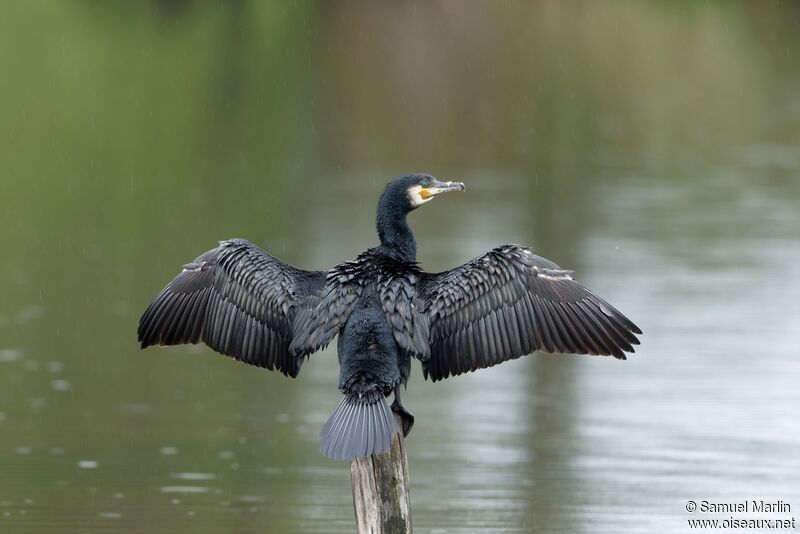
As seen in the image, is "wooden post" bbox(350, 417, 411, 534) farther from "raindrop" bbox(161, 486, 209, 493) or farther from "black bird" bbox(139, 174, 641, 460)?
"raindrop" bbox(161, 486, 209, 493)

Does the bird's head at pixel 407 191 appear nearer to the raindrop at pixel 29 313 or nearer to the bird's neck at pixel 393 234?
the bird's neck at pixel 393 234

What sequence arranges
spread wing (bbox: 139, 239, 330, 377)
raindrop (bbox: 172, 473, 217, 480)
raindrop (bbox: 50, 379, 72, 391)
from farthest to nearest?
raindrop (bbox: 50, 379, 72, 391)
raindrop (bbox: 172, 473, 217, 480)
spread wing (bbox: 139, 239, 330, 377)

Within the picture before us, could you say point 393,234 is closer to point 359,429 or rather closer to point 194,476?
point 359,429

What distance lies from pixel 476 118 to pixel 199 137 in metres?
5.56

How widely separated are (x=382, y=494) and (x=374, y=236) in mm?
9565

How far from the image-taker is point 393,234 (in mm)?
7395

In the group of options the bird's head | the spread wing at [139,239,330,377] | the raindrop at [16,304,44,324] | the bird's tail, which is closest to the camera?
the bird's tail

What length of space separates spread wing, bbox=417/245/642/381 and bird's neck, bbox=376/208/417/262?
244mm

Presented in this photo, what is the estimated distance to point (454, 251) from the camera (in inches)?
617

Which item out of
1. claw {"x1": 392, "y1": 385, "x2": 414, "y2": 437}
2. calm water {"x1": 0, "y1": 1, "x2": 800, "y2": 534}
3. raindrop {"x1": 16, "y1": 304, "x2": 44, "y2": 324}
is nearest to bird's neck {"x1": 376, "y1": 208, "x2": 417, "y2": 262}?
claw {"x1": 392, "y1": 385, "x2": 414, "y2": 437}

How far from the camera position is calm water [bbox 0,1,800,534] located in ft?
30.3

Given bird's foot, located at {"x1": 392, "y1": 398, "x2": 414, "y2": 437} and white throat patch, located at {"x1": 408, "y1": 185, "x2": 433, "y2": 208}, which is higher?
white throat patch, located at {"x1": 408, "y1": 185, "x2": 433, "y2": 208}

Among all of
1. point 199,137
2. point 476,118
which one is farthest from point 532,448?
point 476,118

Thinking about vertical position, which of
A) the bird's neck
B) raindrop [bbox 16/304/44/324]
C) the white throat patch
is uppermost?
raindrop [bbox 16/304/44/324]
